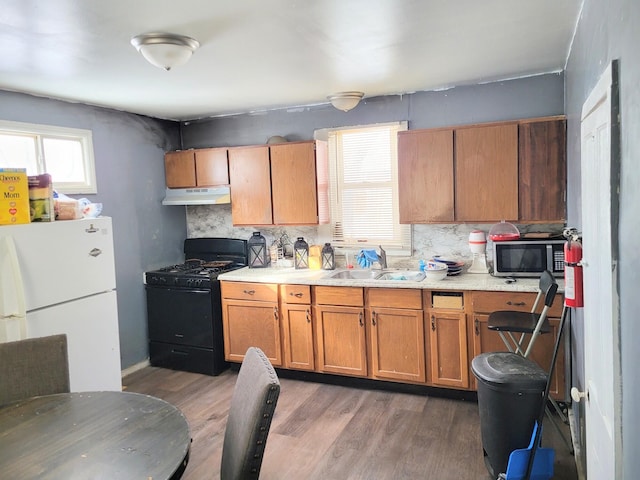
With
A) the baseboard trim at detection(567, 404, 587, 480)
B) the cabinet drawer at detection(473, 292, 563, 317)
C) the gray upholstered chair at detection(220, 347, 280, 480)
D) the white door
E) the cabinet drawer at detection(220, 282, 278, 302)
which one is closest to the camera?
the white door

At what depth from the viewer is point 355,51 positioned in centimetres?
281

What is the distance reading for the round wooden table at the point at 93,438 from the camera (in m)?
1.49

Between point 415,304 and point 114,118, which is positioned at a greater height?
point 114,118

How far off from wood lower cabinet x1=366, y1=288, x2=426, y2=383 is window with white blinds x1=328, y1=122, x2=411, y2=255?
0.69m

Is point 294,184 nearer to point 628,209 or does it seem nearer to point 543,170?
point 543,170

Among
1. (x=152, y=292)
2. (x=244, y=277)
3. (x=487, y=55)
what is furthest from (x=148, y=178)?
(x=487, y=55)

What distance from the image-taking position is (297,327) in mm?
4059

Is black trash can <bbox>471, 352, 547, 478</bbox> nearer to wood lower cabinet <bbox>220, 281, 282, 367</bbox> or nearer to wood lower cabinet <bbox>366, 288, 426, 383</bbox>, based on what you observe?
wood lower cabinet <bbox>366, 288, 426, 383</bbox>

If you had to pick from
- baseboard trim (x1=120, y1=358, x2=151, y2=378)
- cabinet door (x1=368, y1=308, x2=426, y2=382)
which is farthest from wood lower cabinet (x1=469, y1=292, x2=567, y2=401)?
baseboard trim (x1=120, y1=358, x2=151, y2=378)

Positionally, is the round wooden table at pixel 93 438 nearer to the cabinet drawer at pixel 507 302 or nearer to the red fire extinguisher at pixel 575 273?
the red fire extinguisher at pixel 575 273

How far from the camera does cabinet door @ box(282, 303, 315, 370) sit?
402cm

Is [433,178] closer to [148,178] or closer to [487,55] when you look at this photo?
[487,55]

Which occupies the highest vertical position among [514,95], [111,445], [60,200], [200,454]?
[514,95]

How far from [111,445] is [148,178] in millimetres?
3453
